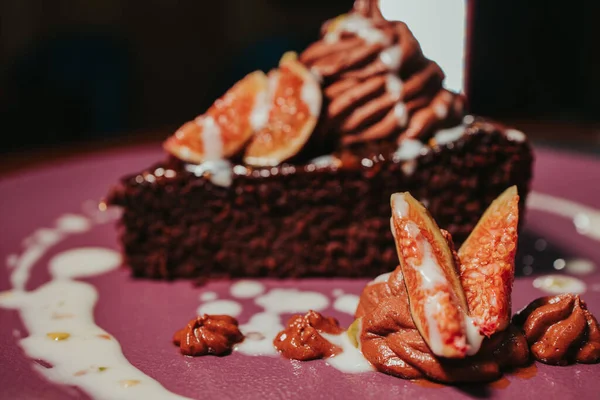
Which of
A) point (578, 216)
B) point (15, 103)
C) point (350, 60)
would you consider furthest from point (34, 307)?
point (15, 103)

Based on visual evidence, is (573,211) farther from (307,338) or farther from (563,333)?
(307,338)

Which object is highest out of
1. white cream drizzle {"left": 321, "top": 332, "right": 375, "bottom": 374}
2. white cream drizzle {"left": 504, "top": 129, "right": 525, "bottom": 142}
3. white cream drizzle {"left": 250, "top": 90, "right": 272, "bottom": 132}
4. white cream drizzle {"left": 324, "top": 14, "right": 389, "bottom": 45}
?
white cream drizzle {"left": 324, "top": 14, "right": 389, "bottom": 45}

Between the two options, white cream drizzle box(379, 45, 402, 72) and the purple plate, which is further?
white cream drizzle box(379, 45, 402, 72)

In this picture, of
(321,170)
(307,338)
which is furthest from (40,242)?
(307,338)

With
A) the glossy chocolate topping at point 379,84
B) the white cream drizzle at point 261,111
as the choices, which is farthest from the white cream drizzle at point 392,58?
the white cream drizzle at point 261,111

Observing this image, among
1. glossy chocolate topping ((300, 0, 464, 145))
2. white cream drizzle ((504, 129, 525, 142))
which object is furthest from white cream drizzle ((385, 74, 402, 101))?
white cream drizzle ((504, 129, 525, 142))

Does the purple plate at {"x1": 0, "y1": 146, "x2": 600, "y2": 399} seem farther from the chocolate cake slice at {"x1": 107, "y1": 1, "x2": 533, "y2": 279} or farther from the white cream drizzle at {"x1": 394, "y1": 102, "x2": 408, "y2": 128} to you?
the white cream drizzle at {"x1": 394, "y1": 102, "x2": 408, "y2": 128}
